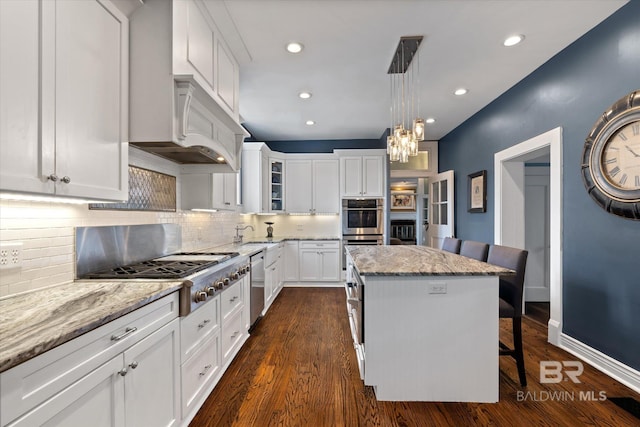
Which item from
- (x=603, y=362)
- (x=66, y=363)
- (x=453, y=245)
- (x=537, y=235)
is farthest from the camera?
(x=537, y=235)

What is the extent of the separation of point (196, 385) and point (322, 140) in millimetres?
4677

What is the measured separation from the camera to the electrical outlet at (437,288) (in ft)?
6.03

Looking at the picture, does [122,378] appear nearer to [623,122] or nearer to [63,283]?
[63,283]

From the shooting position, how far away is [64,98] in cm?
121

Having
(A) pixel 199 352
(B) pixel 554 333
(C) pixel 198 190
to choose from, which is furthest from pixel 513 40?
(A) pixel 199 352

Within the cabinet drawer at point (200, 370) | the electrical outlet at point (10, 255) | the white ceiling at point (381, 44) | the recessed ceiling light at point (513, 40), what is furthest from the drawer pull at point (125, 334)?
the recessed ceiling light at point (513, 40)

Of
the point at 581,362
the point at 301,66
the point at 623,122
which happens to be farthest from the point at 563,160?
the point at 301,66

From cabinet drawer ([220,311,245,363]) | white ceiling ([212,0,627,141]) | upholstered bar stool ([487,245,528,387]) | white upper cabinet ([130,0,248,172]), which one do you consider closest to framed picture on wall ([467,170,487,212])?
white ceiling ([212,0,627,141])

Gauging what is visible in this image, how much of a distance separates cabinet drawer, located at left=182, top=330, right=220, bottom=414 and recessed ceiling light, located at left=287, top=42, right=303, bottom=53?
244 cm

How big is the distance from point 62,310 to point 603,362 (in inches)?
139

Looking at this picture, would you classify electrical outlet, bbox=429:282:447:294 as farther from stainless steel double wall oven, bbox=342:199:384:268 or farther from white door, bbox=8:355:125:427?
stainless steel double wall oven, bbox=342:199:384:268

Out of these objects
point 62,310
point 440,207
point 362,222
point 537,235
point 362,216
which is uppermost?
point 440,207

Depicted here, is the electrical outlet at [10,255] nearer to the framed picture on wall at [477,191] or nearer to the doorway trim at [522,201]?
the doorway trim at [522,201]

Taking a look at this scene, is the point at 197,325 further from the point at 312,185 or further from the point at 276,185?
the point at 312,185
